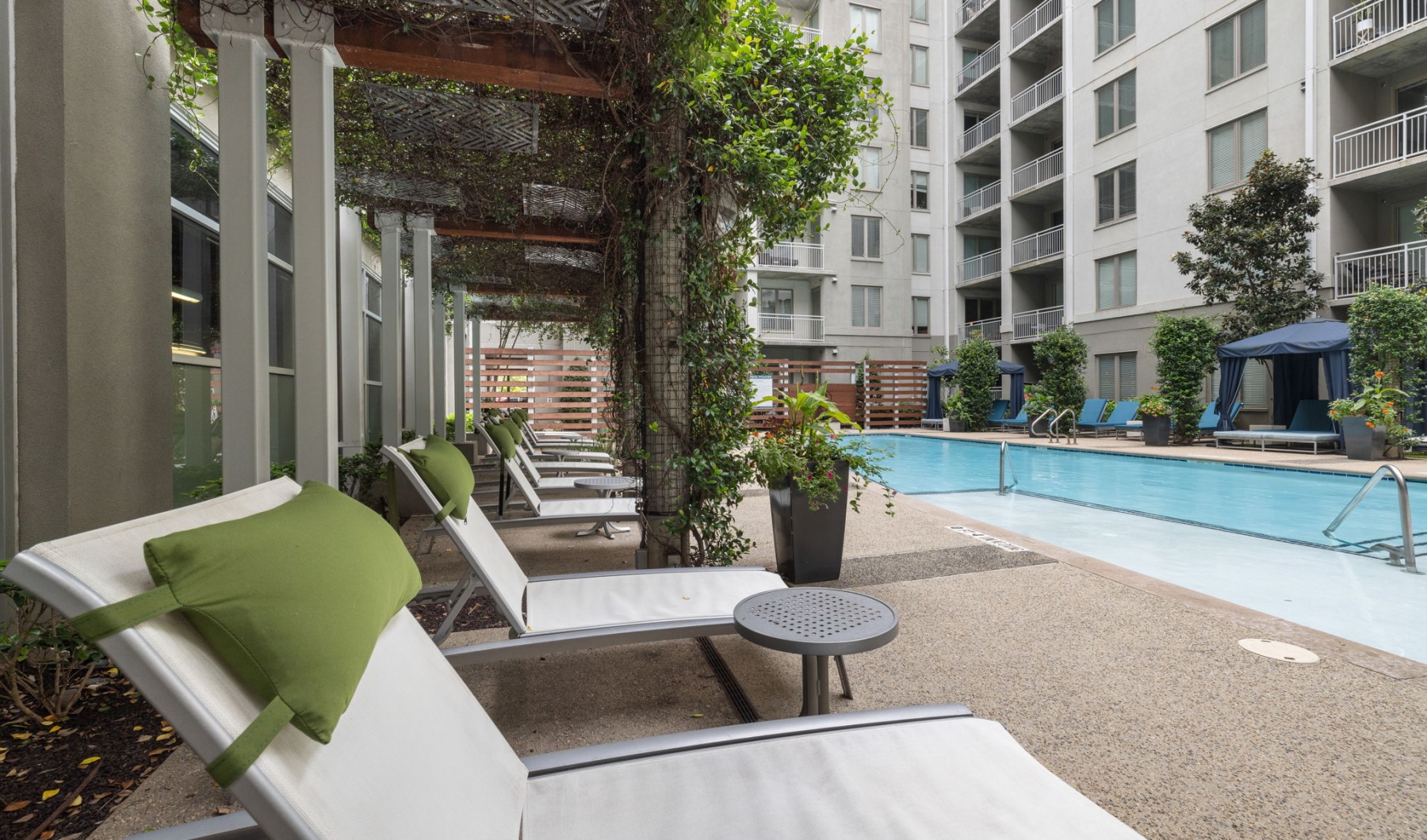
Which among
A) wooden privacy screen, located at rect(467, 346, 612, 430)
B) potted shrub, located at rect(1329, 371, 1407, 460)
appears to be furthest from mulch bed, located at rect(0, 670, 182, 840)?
potted shrub, located at rect(1329, 371, 1407, 460)

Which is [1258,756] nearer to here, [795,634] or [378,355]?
[795,634]

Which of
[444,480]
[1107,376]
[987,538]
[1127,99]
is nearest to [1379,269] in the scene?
[1107,376]

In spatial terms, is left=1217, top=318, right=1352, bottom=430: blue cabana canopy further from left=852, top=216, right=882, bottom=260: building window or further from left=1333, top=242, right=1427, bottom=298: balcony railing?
left=852, top=216, right=882, bottom=260: building window

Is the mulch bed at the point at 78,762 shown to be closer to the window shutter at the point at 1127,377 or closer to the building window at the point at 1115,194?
the window shutter at the point at 1127,377

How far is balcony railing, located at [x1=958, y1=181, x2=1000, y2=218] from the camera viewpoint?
2162 cm

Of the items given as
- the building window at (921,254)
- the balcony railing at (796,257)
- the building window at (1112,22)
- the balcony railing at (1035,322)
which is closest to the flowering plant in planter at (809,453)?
the balcony railing at (1035,322)

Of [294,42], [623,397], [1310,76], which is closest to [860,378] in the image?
[1310,76]

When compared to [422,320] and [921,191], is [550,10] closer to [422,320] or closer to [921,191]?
[422,320]

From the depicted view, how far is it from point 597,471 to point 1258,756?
6.09 m

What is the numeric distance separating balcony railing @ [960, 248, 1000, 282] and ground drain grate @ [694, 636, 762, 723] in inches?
838

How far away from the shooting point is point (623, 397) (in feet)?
13.1

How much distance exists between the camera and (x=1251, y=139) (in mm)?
13719

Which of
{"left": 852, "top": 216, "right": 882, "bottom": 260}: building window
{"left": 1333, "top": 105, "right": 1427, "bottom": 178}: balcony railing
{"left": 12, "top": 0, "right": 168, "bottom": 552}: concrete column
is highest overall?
{"left": 852, "top": 216, "right": 882, "bottom": 260}: building window

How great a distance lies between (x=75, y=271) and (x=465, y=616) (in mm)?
2130
